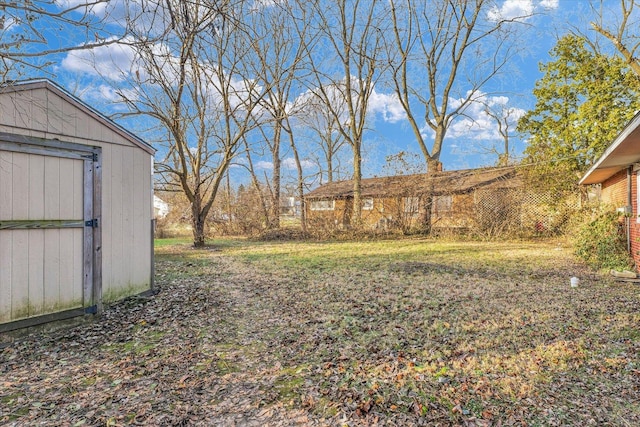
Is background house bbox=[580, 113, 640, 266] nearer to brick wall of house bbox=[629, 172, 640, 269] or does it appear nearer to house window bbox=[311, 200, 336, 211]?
brick wall of house bbox=[629, 172, 640, 269]

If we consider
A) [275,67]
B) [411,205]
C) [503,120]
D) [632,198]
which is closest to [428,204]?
[411,205]

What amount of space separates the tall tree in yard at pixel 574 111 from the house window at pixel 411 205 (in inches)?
178

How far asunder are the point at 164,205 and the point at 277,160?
6837mm

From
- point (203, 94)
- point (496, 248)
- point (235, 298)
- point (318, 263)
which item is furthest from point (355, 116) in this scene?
point (235, 298)

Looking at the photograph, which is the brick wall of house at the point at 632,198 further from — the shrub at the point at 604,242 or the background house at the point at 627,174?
the shrub at the point at 604,242

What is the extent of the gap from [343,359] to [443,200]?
13.8 meters

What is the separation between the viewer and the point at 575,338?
3477mm

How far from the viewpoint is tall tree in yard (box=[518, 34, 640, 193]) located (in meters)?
11.9

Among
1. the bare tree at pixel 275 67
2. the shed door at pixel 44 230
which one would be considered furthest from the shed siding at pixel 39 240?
the bare tree at pixel 275 67

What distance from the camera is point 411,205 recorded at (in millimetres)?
15258

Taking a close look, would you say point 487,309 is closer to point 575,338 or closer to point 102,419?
point 575,338

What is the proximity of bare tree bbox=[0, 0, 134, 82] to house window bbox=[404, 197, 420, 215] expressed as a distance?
1356cm

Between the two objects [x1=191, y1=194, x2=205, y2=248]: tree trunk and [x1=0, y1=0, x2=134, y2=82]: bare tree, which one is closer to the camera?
[x1=0, y1=0, x2=134, y2=82]: bare tree

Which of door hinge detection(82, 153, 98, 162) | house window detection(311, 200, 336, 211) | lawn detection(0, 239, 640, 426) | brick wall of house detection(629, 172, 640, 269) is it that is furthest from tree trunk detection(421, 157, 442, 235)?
door hinge detection(82, 153, 98, 162)
